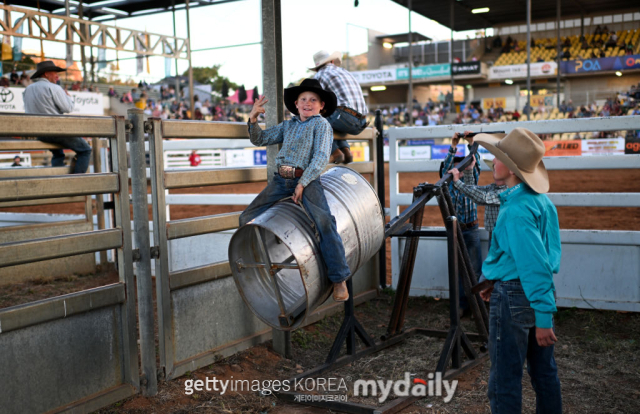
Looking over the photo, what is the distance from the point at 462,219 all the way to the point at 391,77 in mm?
43200

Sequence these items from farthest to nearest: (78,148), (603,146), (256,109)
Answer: (603,146)
(78,148)
(256,109)

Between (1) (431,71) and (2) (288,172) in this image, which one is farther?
(1) (431,71)

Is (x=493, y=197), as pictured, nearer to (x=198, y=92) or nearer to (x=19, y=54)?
(x=19, y=54)

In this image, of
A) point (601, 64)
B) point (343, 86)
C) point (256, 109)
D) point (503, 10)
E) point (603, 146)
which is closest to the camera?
point (256, 109)

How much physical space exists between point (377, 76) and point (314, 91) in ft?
148

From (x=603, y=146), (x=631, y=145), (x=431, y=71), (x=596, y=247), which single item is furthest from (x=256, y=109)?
(x=431, y=71)

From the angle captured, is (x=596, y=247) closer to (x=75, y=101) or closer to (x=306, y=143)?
(x=306, y=143)

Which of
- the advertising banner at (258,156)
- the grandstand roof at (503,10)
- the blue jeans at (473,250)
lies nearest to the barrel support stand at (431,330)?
the blue jeans at (473,250)

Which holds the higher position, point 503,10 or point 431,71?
point 503,10

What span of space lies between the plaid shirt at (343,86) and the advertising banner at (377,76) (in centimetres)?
4261

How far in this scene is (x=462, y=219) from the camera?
221 inches

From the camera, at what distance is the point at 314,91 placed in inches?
160

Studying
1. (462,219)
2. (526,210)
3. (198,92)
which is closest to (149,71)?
(198,92)

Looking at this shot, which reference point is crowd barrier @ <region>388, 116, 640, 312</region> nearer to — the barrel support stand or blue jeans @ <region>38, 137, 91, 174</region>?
the barrel support stand
